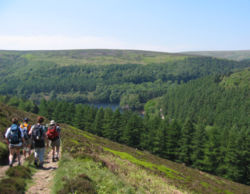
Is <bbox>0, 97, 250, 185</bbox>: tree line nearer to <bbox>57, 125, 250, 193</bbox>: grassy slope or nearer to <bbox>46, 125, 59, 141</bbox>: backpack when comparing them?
<bbox>57, 125, 250, 193</bbox>: grassy slope

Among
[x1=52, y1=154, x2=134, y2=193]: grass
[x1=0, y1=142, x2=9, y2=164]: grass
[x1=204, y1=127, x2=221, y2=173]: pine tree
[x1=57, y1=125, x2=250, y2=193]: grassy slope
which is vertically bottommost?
[x1=204, y1=127, x2=221, y2=173]: pine tree

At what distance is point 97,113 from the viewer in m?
92.4

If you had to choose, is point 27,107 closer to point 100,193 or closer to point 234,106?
point 100,193

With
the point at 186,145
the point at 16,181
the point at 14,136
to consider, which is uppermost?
the point at 14,136

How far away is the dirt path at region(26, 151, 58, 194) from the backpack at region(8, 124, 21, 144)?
2.40 m

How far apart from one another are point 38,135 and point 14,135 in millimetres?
1439

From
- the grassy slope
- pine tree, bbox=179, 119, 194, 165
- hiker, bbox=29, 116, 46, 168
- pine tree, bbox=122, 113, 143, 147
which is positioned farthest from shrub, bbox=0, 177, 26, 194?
pine tree, bbox=122, 113, 143, 147

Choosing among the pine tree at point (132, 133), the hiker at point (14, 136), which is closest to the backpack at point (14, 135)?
the hiker at point (14, 136)

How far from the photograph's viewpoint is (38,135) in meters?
14.3

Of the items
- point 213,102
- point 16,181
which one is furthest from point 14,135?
point 213,102

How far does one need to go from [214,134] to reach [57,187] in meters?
66.0

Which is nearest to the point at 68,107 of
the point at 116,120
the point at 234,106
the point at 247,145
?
the point at 116,120

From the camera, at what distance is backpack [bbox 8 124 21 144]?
14.1 m

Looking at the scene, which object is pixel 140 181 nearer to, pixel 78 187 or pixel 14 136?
pixel 78 187
